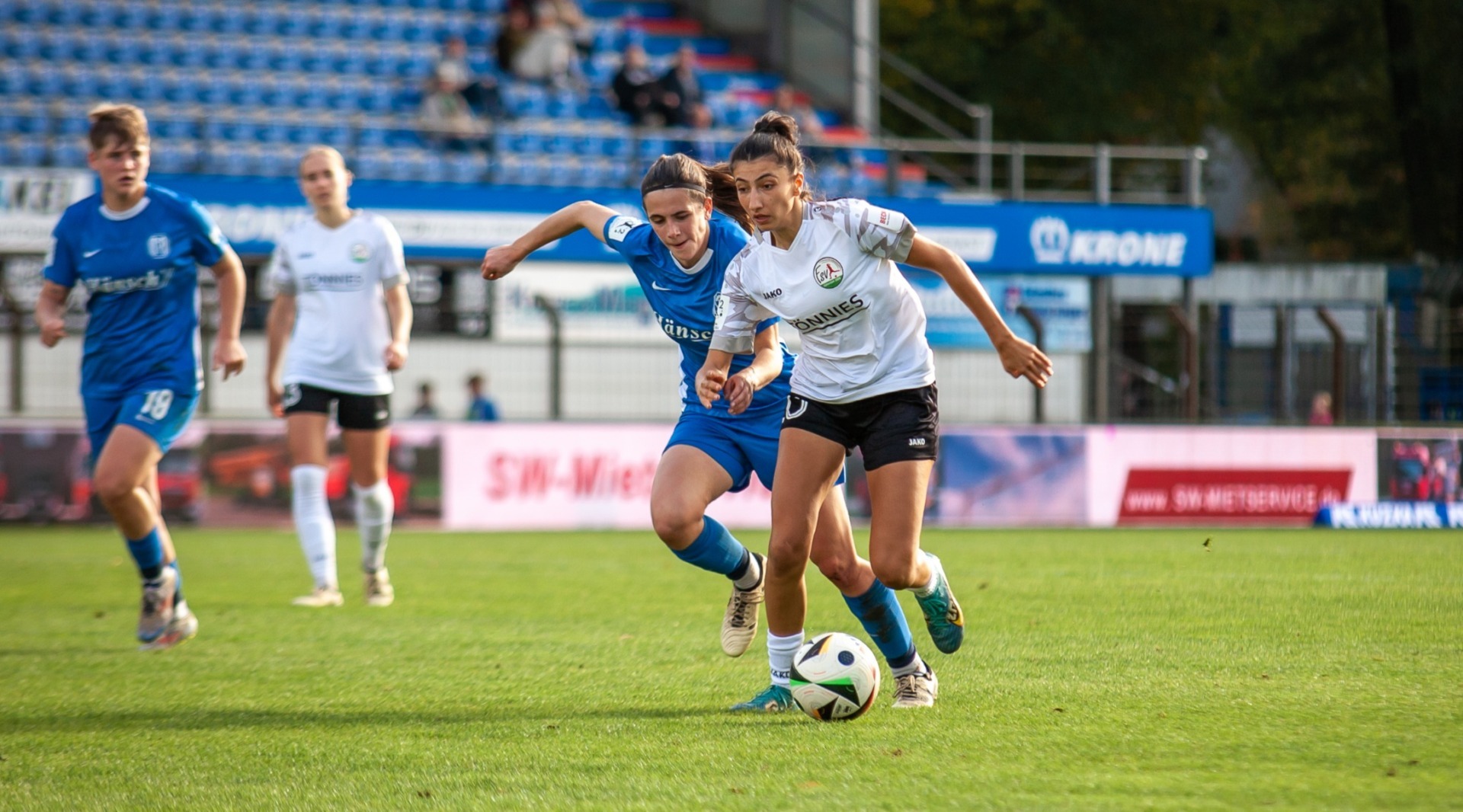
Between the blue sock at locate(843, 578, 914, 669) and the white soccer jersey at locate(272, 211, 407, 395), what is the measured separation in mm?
4173

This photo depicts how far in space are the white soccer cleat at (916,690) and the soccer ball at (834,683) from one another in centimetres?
20

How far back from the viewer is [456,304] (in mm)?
16438

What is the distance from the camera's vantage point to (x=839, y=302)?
5426 millimetres

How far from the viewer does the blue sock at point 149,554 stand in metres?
7.41

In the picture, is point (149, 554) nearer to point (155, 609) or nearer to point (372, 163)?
point (155, 609)

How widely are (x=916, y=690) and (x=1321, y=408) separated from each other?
42.8ft

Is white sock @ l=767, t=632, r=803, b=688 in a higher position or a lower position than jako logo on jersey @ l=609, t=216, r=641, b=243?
lower

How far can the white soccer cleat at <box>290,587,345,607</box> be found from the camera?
9203 mm

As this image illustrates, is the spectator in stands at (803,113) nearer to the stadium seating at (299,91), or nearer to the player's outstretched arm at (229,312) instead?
the stadium seating at (299,91)

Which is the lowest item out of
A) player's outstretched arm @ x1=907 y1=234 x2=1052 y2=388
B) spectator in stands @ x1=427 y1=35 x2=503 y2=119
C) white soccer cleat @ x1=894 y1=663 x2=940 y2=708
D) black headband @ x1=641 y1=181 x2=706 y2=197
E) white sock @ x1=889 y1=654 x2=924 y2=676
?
white soccer cleat @ x1=894 y1=663 x2=940 y2=708

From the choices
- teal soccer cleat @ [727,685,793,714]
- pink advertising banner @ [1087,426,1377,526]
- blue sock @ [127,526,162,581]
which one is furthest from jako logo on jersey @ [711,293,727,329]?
pink advertising banner @ [1087,426,1377,526]

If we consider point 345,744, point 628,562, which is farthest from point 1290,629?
point 628,562

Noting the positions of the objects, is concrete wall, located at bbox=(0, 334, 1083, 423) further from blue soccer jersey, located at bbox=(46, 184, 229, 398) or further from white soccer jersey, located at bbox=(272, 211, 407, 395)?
blue soccer jersey, located at bbox=(46, 184, 229, 398)

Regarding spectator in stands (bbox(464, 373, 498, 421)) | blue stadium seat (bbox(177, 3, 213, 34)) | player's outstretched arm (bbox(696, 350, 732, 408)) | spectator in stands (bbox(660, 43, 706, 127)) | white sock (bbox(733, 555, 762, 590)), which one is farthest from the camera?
blue stadium seat (bbox(177, 3, 213, 34))
